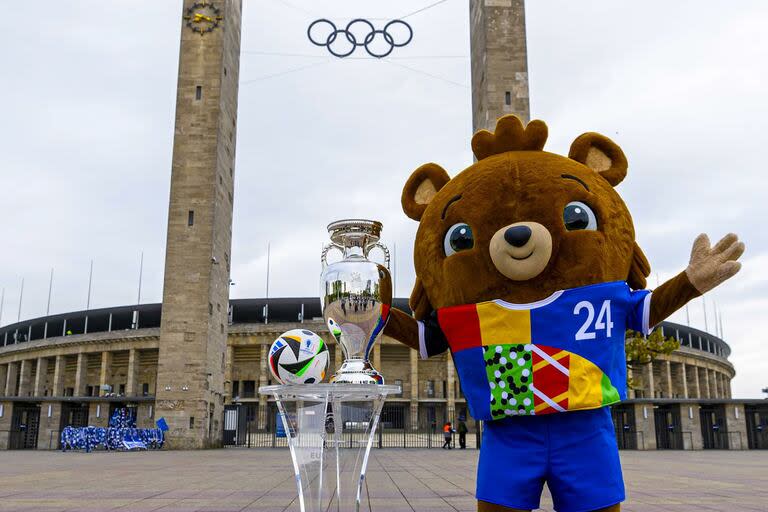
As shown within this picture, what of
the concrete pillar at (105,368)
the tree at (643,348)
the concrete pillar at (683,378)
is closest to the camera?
the tree at (643,348)

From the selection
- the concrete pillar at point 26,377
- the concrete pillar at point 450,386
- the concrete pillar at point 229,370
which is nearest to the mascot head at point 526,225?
the concrete pillar at point 450,386

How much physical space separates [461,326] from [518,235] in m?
0.63

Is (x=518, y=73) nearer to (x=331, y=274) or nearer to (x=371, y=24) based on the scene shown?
(x=371, y=24)

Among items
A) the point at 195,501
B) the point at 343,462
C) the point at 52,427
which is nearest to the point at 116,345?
the point at 52,427

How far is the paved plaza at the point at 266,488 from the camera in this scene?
25.1ft

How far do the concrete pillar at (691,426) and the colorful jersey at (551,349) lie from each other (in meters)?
26.4

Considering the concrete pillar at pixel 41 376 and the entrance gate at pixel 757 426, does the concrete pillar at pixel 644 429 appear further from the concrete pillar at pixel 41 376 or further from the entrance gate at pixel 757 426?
the concrete pillar at pixel 41 376

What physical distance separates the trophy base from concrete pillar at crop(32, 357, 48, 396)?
5692 cm

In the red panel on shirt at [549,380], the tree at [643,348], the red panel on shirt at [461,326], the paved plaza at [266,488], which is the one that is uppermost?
the tree at [643,348]

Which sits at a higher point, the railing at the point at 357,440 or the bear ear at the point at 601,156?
the bear ear at the point at 601,156

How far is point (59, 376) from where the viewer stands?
5147cm

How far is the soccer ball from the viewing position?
367cm

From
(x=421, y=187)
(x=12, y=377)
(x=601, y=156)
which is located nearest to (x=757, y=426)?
(x=601, y=156)

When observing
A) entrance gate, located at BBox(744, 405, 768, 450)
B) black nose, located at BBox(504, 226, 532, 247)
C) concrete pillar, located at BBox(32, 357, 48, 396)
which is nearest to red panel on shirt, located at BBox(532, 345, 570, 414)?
black nose, located at BBox(504, 226, 532, 247)
